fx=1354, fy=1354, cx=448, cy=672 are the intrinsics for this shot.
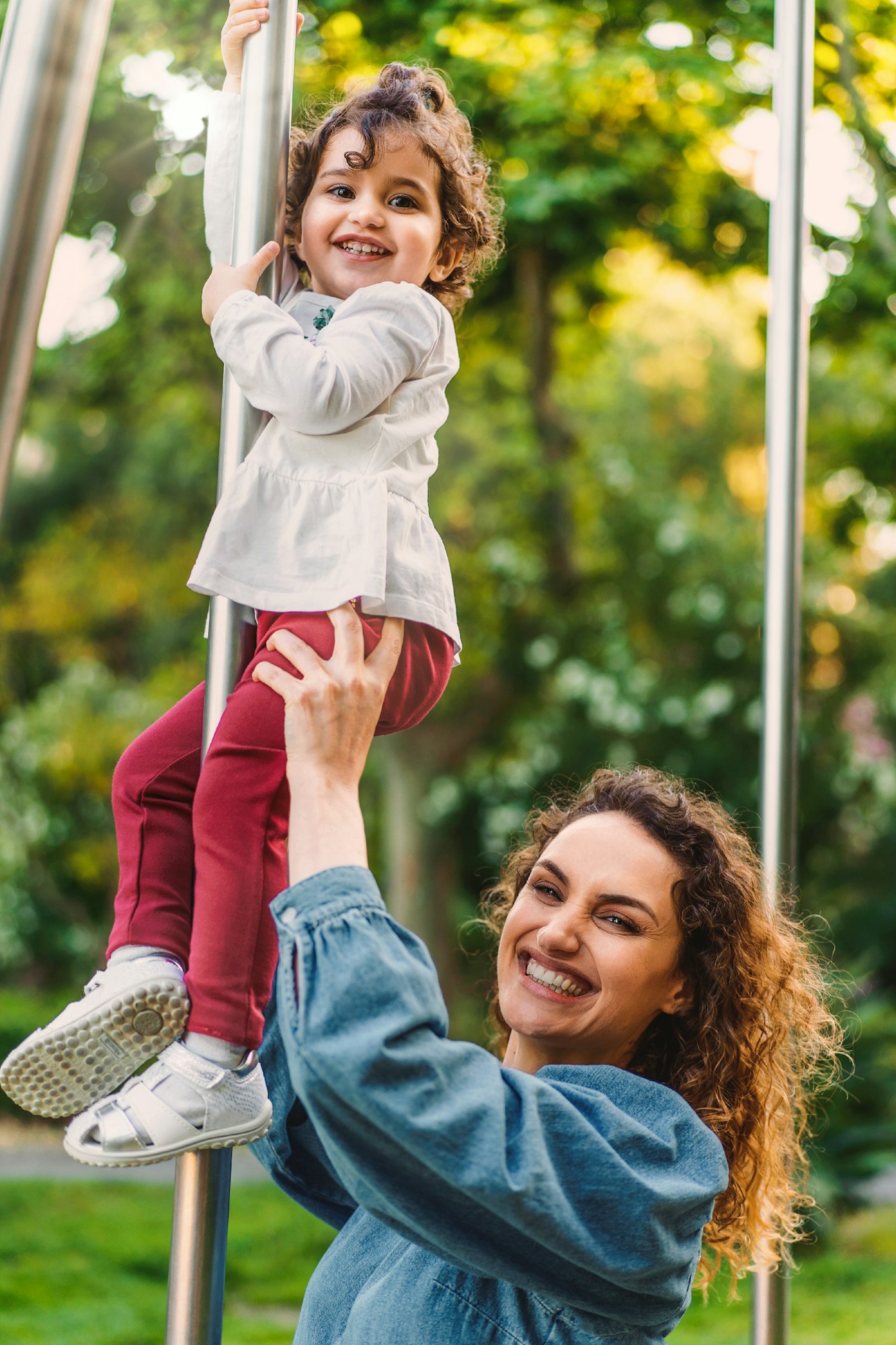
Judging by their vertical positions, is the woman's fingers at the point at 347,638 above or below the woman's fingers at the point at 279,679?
above

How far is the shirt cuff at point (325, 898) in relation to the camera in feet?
2.79

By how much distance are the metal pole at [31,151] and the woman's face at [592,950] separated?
0.55m

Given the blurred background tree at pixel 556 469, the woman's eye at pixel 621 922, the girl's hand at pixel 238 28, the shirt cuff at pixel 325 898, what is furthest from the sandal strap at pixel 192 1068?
the blurred background tree at pixel 556 469

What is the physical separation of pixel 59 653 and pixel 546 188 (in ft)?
16.7

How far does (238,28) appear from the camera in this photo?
114 centimetres

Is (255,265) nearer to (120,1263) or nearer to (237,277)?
(237,277)

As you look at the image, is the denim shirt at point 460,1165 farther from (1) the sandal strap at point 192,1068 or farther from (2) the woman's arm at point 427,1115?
(1) the sandal strap at point 192,1068

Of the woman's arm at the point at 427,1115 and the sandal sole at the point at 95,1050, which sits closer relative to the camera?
the woman's arm at the point at 427,1115

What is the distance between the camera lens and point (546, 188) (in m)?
4.03

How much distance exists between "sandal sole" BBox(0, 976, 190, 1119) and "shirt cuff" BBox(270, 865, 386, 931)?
22cm

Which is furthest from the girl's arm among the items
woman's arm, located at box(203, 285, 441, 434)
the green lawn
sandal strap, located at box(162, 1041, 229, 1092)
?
the green lawn

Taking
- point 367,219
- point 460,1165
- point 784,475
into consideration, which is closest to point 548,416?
point 784,475

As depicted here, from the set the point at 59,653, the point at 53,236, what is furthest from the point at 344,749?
the point at 59,653

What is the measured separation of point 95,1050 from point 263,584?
379 millimetres
